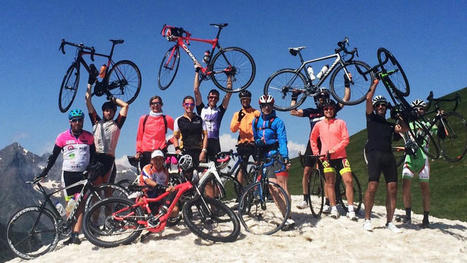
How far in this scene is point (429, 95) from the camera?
10.1 metres

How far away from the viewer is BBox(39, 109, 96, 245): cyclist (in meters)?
9.38

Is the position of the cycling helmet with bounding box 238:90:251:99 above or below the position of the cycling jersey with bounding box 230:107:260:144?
above

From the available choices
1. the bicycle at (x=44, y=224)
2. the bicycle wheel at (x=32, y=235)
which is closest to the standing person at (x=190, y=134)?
the bicycle at (x=44, y=224)

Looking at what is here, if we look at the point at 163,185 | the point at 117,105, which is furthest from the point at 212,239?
the point at 117,105

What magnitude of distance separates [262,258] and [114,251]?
333 cm

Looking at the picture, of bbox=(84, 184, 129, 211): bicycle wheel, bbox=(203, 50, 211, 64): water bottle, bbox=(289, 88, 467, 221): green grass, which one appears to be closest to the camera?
bbox=(84, 184, 129, 211): bicycle wheel

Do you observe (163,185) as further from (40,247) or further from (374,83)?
(374,83)

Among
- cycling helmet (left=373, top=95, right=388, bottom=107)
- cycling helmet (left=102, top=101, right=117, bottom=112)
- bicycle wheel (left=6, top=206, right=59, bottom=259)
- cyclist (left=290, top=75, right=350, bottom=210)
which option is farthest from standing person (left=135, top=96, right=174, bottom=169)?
cycling helmet (left=373, top=95, right=388, bottom=107)

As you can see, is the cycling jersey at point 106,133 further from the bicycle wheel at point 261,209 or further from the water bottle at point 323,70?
the water bottle at point 323,70

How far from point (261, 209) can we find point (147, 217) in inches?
114

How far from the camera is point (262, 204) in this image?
9336 millimetres

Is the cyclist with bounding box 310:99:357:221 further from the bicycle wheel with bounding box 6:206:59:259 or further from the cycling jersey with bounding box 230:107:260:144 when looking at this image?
the bicycle wheel with bounding box 6:206:59:259

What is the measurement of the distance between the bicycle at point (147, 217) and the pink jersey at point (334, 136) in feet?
11.8

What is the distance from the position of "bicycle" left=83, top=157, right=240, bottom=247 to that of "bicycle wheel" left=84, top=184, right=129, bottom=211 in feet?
1.87
